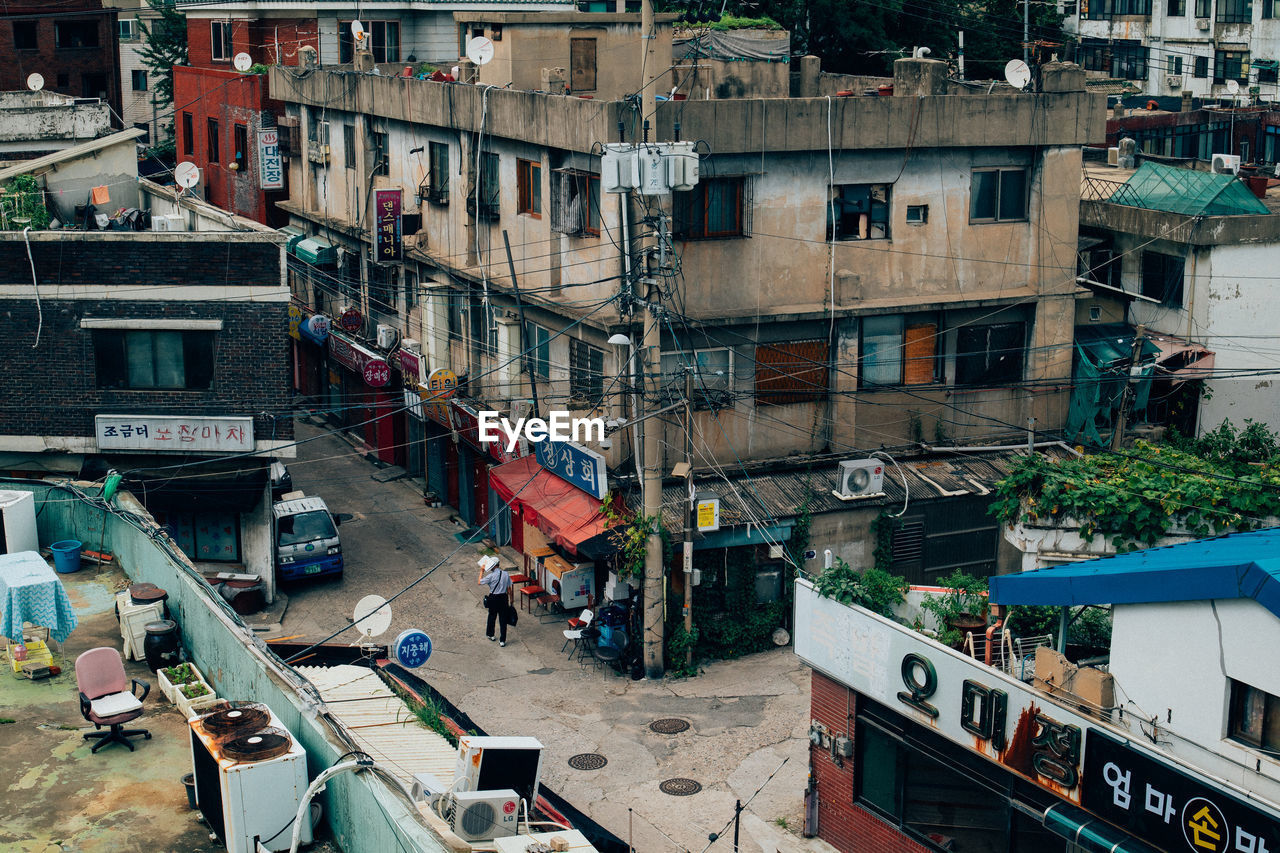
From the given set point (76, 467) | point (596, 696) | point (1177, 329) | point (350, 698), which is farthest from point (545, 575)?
point (1177, 329)

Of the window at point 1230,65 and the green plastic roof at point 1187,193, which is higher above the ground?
the window at point 1230,65

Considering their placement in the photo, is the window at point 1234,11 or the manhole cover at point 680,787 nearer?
the manhole cover at point 680,787

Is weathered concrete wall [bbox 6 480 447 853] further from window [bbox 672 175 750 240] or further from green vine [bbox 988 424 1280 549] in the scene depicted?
window [bbox 672 175 750 240]

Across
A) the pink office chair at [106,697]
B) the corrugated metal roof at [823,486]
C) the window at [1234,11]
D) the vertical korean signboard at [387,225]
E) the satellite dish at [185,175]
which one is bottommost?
the corrugated metal roof at [823,486]

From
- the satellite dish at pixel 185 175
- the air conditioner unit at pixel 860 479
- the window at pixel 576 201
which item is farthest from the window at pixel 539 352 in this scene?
the satellite dish at pixel 185 175

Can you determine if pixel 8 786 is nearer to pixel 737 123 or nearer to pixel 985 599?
pixel 985 599

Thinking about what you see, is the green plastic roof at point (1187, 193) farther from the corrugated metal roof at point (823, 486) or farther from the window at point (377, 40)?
the window at point (377, 40)

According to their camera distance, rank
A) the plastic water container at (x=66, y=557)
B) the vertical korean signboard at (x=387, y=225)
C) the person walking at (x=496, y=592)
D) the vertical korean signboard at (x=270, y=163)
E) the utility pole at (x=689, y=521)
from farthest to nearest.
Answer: the vertical korean signboard at (x=270, y=163) < the vertical korean signboard at (x=387, y=225) < the person walking at (x=496, y=592) < the utility pole at (x=689, y=521) < the plastic water container at (x=66, y=557)
